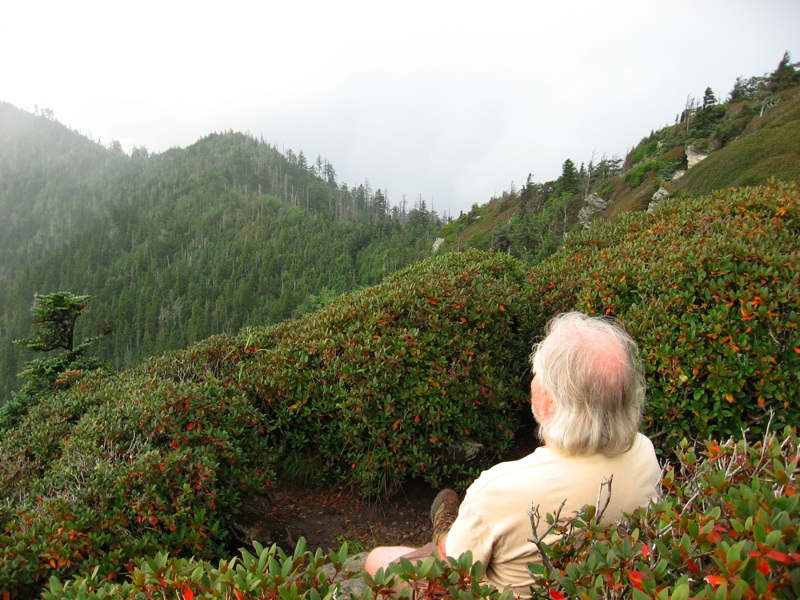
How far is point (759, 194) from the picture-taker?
219 inches

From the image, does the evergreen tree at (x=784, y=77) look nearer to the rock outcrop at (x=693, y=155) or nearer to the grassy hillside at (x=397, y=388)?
the rock outcrop at (x=693, y=155)

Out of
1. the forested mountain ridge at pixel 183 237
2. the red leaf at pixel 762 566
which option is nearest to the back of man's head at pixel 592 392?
the red leaf at pixel 762 566

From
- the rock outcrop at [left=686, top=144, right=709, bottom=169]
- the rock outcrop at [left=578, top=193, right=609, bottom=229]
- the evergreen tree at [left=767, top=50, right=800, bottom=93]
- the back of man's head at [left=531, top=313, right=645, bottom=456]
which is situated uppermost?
the evergreen tree at [left=767, top=50, right=800, bottom=93]

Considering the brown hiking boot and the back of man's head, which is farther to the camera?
the brown hiking boot

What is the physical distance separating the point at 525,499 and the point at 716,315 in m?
2.76

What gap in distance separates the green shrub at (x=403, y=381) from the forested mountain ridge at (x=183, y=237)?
2397 inches

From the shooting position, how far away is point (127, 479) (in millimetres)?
3816

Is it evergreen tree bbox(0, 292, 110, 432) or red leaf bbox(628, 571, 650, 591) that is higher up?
evergreen tree bbox(0, 292, 110, 432)

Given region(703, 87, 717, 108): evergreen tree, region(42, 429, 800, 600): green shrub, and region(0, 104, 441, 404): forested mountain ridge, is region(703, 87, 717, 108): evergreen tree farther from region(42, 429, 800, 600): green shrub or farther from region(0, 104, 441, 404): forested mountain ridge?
region(42, 429, 800, 600): green shrub

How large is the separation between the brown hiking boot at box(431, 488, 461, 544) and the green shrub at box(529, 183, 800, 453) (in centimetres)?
180

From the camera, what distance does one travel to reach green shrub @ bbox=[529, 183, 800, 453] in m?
3.74

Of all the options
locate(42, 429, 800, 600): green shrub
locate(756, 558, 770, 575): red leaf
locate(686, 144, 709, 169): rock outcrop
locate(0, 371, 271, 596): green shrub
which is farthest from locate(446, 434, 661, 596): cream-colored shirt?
locate(686, 144, 709, 169): rock outcrop

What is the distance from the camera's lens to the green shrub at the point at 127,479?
3.38 meters

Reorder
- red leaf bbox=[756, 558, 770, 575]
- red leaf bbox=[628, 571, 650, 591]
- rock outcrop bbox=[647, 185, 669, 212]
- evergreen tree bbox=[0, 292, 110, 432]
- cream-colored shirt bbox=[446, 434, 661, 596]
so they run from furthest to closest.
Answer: rock outcrop bbox=[647, 185, 669, 212], evergreen tree bbox=[0, 292, 110, 432], cream-colored shirt bbox=[446, 434, 661, 596], red leaf bbox=[628, 571, 650, 591], red leaf bbox=[756, 558, 770, 575]
